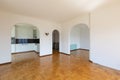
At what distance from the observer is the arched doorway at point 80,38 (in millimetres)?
8773

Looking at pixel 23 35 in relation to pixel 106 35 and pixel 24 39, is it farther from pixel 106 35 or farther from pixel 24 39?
pixel 106 35

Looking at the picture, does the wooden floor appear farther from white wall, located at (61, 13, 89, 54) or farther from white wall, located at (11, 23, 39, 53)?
white wall, located at (11, 23, 39, 53)

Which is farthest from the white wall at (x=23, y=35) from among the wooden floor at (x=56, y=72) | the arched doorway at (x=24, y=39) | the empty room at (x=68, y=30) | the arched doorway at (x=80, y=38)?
the arched doorway at (x=80, y=38)

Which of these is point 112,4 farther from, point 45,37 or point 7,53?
point 7,53

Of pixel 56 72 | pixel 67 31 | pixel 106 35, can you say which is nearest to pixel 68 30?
pixel 67 31

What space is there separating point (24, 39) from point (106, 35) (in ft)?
21.8

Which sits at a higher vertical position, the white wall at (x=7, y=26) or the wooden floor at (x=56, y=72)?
the white wall at (x=7, y=26)

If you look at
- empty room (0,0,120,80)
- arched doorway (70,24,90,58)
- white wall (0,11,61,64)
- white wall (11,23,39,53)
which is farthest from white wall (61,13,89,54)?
white wall (11,23,39,53)

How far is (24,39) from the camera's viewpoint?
782 cm

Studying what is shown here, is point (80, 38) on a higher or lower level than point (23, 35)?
lower

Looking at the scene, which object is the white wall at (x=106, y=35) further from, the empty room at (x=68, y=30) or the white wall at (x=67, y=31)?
A: the white wall at (x=67, y=31)

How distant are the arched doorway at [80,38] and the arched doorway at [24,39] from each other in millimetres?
3592

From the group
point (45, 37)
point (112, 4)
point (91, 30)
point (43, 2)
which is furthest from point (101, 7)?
point (45, 37)

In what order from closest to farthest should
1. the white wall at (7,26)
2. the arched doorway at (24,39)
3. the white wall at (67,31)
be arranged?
the white wall at (7,26), the white wall at (67,31), the arched doorway at (24,39)
